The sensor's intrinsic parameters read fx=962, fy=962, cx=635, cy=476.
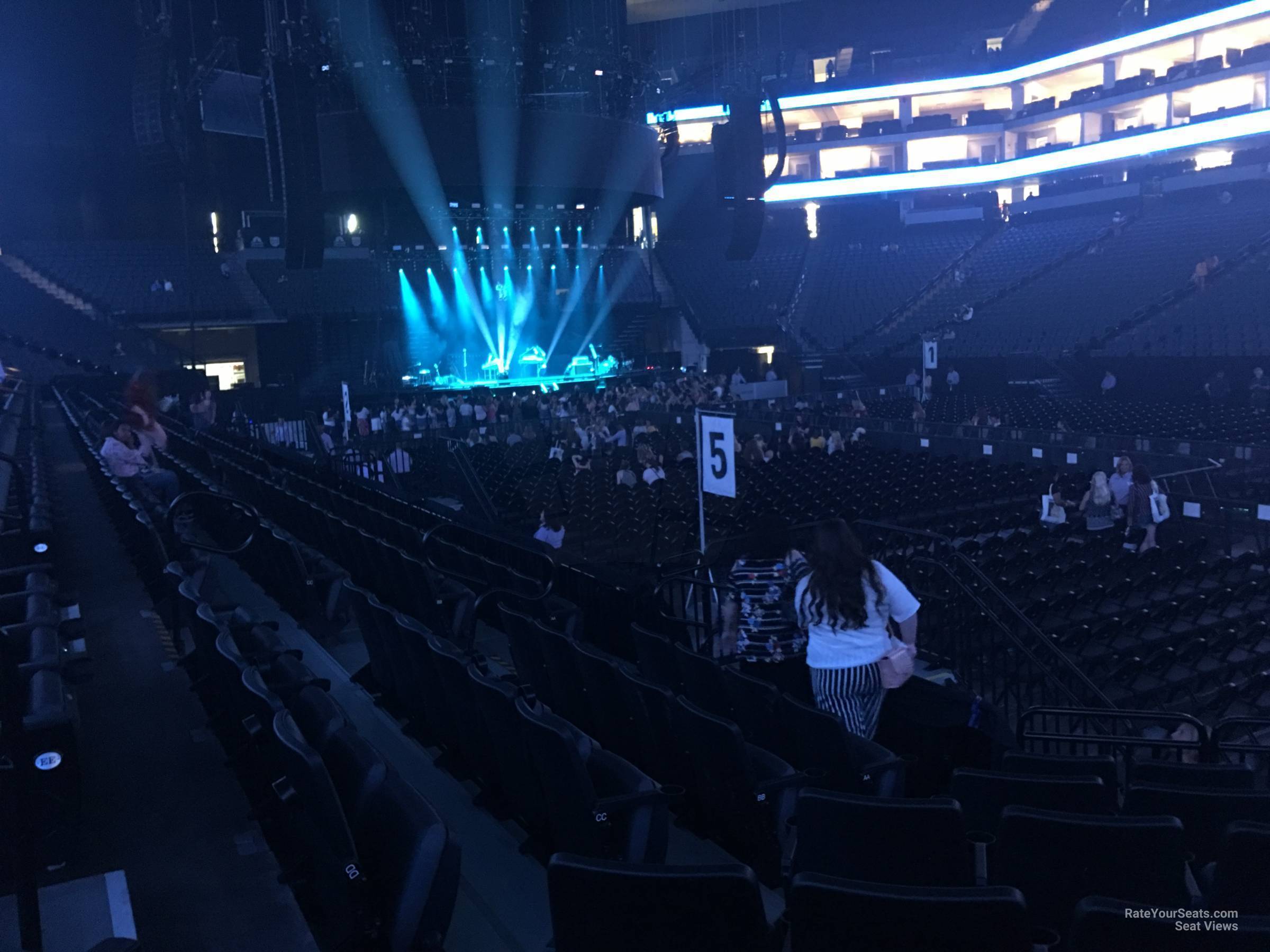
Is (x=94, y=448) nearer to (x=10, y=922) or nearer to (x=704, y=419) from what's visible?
(x=704, y=419)

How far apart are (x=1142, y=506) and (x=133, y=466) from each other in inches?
407

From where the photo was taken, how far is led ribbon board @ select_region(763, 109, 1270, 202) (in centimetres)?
3225

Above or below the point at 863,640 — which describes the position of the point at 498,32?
above

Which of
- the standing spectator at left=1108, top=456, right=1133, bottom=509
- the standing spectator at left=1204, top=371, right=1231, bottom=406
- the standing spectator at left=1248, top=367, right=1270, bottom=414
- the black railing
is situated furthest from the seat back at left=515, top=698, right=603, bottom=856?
the standing spectator at left=1204, top=371, right=1231, bottom=406

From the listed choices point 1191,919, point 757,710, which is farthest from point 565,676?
point 1191,919

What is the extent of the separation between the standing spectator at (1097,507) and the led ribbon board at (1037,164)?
26471 millimetres

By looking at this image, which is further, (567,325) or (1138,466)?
(567,325)

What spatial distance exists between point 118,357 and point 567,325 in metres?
16.0

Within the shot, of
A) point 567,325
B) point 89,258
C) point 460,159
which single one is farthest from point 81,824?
point 567,325

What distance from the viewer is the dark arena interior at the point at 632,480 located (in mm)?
2617

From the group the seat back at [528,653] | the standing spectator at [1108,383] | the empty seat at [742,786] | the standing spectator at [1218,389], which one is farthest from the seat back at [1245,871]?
the standing spectator at [1108,383]

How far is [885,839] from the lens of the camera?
2.53 m

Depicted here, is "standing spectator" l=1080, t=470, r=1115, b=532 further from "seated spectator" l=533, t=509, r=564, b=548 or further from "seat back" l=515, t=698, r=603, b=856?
"seat back" l=515, t=698, r=603, b=856

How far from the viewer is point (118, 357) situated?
22.7m
